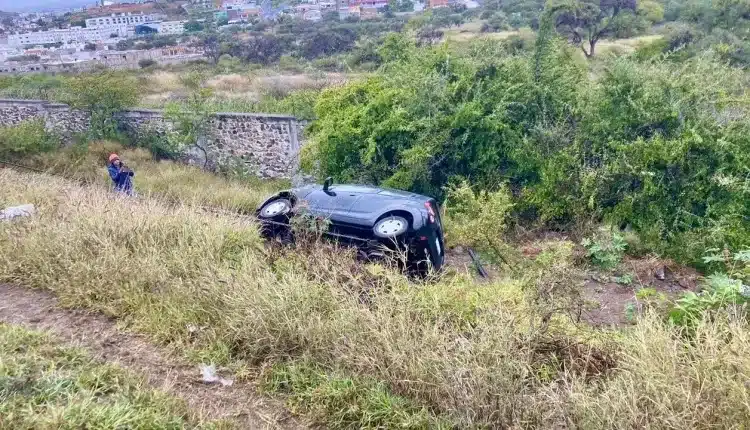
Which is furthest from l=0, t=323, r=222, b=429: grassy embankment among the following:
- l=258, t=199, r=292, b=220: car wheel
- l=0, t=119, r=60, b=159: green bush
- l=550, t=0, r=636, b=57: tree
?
l=550, t=0, r=636, b=57: tree

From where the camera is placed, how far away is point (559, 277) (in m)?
3.72

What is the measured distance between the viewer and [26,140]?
14.2 m

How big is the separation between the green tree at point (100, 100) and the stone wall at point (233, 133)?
0.91ft

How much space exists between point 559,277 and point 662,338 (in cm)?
87

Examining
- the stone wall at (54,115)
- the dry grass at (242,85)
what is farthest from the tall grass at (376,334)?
the stone wall at (54,115)

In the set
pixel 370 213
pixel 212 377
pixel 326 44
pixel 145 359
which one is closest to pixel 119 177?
pixel 370 213

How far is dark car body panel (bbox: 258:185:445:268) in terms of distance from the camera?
505 centimetres

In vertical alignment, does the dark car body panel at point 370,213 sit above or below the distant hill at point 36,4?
below

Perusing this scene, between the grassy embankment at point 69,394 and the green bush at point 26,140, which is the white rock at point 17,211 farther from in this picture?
the green bush at point 26,140

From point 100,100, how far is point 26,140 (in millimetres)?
2105

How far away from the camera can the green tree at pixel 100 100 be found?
14828 mm

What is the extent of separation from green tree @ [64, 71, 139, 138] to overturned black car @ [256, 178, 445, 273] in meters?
11.4

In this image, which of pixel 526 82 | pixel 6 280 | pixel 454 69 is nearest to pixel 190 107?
pixel 454 69

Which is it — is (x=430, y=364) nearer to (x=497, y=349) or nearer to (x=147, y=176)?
(x=497, y=349)
